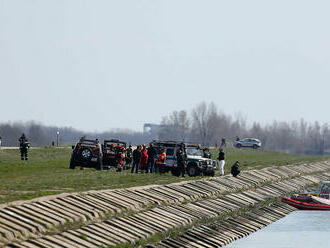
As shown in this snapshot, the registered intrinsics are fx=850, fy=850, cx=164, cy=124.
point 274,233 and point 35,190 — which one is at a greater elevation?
point 35,190

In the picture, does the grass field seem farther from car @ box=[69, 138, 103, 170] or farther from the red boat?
the red boat

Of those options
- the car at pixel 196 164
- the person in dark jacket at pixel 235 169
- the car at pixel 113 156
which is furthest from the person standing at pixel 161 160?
the person in dark jacket at pixel 235 169

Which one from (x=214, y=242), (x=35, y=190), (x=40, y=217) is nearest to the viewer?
(x=40, y=217)

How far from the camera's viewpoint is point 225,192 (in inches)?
1972

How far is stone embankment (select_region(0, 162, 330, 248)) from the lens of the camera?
86.4 feet

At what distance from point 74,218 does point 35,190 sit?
22.0ft

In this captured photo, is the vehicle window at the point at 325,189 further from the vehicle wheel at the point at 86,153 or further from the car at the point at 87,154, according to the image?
the vehicle wheel at the point at 86,153

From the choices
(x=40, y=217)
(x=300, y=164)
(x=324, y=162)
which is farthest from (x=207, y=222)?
(x=324, y=162)

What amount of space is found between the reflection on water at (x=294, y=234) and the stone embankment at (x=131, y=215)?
24.7 inches

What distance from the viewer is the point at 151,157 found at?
51.8 m

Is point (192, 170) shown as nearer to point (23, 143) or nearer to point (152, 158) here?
point (152, 158)

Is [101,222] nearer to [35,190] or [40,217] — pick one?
[40,217]

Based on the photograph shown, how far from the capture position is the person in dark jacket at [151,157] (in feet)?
168

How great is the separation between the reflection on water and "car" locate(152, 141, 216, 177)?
6280 mm
